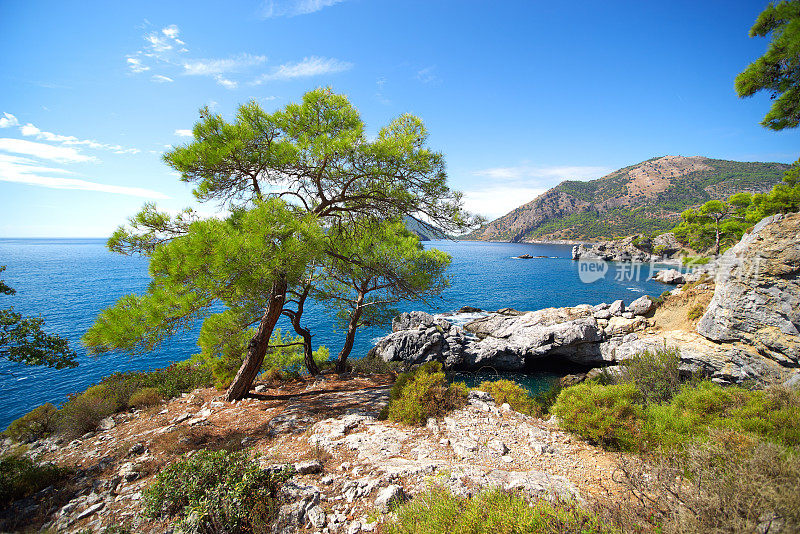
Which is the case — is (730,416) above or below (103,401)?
above

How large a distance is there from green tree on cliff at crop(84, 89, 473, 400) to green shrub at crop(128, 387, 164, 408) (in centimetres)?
294

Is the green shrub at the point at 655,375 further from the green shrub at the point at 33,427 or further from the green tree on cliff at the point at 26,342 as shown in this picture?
the green shrub at the point at 33,427

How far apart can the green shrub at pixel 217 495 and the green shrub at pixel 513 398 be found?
5.02 m

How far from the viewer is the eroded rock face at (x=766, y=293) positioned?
38.8 feet

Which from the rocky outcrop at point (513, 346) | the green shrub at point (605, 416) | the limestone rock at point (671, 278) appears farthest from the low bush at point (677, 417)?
the limestone rock at point (671, 278)

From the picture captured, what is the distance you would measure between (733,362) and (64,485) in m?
21.4

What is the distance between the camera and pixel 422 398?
6.54 meters

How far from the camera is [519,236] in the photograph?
180 m

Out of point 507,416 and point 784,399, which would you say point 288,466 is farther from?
point 784,399

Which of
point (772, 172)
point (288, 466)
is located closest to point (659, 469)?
point (288, 466)

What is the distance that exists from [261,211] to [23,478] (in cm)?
583

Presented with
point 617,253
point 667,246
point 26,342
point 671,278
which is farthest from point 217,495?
point 617,253

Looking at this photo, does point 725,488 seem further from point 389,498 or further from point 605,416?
point 389,498

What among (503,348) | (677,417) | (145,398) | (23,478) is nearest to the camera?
(23,478)
